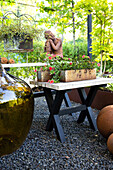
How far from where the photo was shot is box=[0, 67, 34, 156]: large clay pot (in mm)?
1189

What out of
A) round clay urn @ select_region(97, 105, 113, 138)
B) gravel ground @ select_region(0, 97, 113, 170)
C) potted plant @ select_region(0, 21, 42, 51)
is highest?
potted plant @ select_region(0, 21, 42, 51)

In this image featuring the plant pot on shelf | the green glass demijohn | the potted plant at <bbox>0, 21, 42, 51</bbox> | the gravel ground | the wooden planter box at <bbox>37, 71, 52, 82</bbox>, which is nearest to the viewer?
the green glass demijohn

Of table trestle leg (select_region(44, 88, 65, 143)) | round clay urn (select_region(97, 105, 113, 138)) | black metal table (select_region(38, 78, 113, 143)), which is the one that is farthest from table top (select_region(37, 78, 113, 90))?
round clay urn (select_region(97, 105, 113, 138))

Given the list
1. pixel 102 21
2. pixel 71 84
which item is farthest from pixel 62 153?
pixel 102 21

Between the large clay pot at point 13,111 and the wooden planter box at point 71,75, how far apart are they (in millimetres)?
749

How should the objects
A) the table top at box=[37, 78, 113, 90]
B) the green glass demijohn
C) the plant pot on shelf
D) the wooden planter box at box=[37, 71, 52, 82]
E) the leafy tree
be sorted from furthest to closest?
the leafy tree < the plant pot on shelf < the wooden planter box at box=[37, 71, 52, 82] < the table top at box=[37, 78, 113, 90] < the green glass demijohn

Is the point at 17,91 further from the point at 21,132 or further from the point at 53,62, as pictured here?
the point at 53,62

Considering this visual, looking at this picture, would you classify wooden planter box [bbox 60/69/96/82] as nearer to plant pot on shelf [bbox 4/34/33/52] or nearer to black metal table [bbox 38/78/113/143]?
black metal table [bbox 38/78/113/143]

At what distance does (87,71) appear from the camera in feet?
7.23

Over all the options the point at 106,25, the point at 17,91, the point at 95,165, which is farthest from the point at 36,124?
the point at 106,25

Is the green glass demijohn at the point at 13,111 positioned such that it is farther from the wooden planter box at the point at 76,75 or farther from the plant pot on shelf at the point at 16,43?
the plant pot on shelf at the point at 16,43

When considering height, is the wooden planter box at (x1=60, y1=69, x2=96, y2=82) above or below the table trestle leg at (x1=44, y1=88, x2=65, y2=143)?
above

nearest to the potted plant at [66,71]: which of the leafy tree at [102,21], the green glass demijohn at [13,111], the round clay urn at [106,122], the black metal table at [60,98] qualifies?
the black metal table at [60,98]

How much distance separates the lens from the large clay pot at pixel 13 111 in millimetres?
1189
